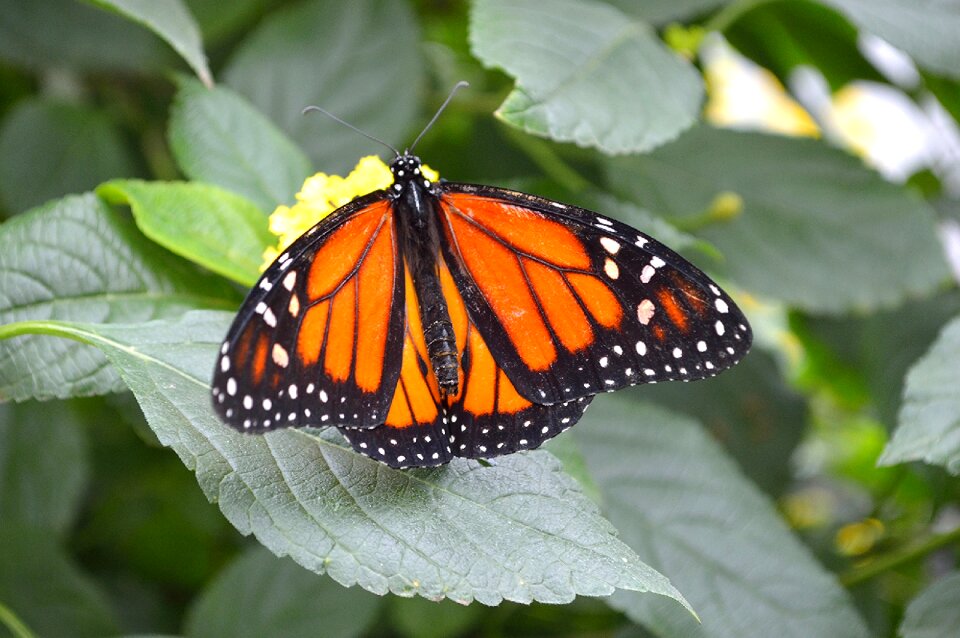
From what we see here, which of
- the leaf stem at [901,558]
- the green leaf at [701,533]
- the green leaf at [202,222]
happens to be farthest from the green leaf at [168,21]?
the leaf stem at [901,558]

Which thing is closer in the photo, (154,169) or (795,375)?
(154,169)

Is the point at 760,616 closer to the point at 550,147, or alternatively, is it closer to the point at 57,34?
the point at 550,147

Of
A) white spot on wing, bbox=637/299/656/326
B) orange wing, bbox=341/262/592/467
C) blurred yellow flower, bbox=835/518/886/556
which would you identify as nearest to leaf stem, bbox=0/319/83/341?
orange wing, bbox=341/262/592/467

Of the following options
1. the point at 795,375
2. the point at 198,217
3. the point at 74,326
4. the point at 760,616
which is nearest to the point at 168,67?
the point at 198,217

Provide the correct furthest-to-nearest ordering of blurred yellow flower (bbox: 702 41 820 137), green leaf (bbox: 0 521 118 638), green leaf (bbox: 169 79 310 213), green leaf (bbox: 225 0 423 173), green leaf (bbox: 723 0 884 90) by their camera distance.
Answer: blurred yellow flower (bbox: 702 41 820 137), green leaf (bbox: 723 0 884 90), green leaf (bbox: 225 0 423 173), green leaf (bbox: 0 521 118 638), green leaf (bbox: 169 79 310 213)

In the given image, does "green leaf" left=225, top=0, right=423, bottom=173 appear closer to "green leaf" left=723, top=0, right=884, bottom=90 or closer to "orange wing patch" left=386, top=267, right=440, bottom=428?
"orange wing patch" left=386, top=267, right=440, bottom=428
